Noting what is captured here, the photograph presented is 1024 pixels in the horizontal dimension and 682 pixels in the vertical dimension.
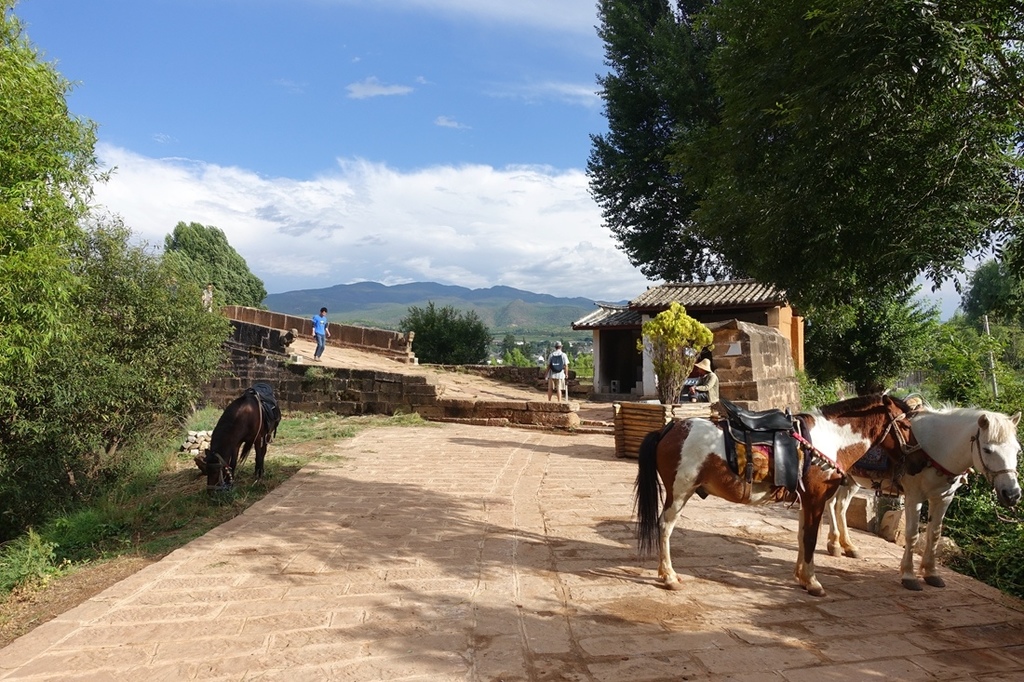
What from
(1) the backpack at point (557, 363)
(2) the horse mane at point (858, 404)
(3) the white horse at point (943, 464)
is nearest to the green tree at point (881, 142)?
(2) the horse mane at point (858, 404)

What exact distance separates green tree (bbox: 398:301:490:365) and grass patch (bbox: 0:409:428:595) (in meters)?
18.5

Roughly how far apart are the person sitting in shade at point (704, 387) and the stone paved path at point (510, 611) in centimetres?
380

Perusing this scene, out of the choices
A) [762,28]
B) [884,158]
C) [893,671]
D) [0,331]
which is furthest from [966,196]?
[0,331]

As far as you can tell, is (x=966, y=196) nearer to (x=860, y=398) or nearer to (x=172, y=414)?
(x=860, y=398)

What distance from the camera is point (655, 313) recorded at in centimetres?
1972

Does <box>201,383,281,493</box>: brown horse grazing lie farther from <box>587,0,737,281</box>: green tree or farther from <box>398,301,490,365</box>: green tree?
<box>398,301,490,365</box>: green tree

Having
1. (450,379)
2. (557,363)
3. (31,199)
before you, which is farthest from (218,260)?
(31,199)

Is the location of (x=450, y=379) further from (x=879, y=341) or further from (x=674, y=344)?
(x=879, y=341)

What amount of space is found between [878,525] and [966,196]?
3346mm

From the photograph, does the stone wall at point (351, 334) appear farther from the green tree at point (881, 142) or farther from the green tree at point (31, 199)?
the green tree at point (881, 142)

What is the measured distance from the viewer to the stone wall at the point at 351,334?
24156 mm

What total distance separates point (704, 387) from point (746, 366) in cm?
97

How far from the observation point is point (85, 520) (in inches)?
286

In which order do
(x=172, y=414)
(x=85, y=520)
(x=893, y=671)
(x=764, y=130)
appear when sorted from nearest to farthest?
(x=893, y=671), (x=764, y=130), (x=85, y=520), (x=172, y=414)
